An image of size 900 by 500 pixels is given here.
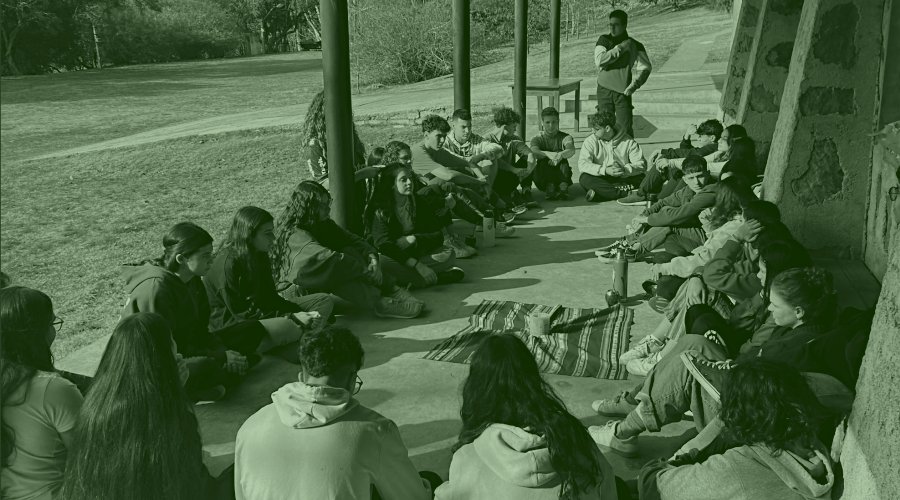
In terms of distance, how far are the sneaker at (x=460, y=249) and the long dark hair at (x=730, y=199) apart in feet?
7.84

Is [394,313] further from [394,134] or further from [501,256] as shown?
[394,134]

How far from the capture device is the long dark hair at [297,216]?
6.33 m

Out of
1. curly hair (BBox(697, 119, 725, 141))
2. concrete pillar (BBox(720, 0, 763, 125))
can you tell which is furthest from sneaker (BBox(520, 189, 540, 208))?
concrete pillar (BBox(720, 0, 763, 125))

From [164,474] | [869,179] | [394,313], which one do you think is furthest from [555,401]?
[869,179]

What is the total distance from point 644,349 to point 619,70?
657 cm

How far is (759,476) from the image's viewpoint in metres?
3.38

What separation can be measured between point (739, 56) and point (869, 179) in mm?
5476

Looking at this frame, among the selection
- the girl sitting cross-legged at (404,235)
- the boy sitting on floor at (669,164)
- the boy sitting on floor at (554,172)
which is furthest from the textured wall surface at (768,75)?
the girl sitting cross-legged at (404,235)

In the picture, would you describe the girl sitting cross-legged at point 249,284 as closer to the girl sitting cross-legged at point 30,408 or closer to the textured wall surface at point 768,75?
the girl sitting cross-legged at point 30,408

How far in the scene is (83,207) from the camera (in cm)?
1178

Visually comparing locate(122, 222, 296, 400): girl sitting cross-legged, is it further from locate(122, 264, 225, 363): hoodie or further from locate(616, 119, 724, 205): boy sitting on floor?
locate(616, 119, 724, 205): boy sitting on floor

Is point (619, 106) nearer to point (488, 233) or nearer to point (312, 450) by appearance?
point (488, 233)

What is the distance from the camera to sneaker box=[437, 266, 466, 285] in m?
7.42

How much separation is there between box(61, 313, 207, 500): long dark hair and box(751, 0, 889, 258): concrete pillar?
5040 millimetres
